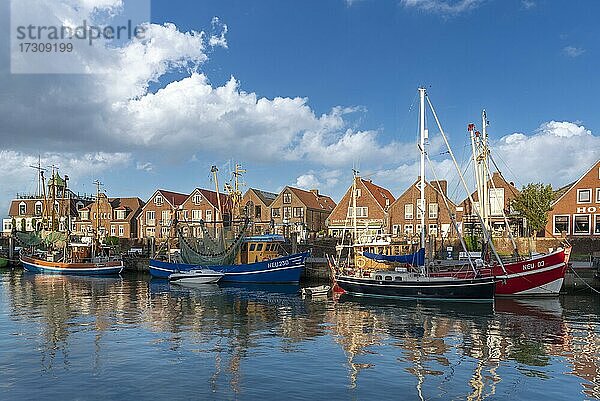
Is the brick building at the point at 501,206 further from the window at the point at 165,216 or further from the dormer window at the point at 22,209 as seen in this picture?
the dormer window at the point at 22,209

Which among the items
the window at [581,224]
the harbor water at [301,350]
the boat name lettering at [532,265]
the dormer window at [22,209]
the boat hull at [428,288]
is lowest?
the harbor water at [301,350]

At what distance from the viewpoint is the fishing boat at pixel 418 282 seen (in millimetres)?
35875

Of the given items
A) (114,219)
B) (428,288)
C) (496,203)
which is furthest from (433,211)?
(114,219)

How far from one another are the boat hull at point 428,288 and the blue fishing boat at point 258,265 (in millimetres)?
12618

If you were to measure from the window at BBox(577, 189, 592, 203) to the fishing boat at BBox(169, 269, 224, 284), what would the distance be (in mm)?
40651

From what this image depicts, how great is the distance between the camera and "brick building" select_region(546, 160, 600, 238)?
60500 millimetres

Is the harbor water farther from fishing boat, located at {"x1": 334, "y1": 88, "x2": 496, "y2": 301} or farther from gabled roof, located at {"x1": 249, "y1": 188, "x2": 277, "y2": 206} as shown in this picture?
gabled roof, located at {"x1": 249, "y1": 188, "x2": 277, "y2": 206}

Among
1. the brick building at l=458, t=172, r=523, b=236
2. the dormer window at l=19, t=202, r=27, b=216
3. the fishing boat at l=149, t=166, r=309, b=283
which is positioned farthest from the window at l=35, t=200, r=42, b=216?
the brick building at l=458, t=172, r=523, b=236

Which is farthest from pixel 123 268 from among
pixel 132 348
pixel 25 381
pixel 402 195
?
pixel 25 381

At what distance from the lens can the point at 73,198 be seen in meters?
113

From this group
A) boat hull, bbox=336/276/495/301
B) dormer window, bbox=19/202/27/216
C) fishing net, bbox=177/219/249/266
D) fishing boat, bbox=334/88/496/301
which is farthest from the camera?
dormer window, bbox=19/202/27/216

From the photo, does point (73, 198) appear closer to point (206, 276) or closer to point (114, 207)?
point (114, 207)

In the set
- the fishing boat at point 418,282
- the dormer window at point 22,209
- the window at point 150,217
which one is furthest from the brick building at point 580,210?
the dormer window at point 22,209

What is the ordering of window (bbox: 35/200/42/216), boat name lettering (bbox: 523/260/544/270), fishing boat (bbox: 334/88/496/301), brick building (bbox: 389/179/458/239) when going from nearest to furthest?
1. fishing boat (bbox: 334/88/496/301)
2. boat name lettering (bbox: 523/260/544/270)
3. brick building (bbox: 389/179/458/239)
4. window (bbox: 35/200/42/216)
